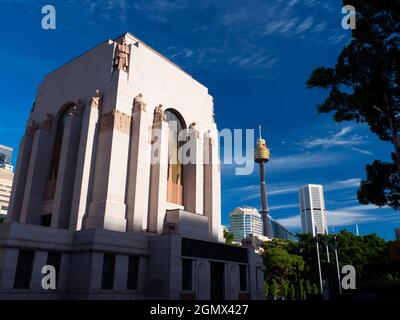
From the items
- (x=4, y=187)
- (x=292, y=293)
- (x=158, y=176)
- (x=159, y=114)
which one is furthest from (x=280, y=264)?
(x=4, y=187)

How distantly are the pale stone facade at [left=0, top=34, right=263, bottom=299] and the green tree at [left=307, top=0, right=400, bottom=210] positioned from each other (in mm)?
15731

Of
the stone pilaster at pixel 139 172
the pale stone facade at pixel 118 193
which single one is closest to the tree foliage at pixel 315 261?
the pale stone facade at pixel 118 193

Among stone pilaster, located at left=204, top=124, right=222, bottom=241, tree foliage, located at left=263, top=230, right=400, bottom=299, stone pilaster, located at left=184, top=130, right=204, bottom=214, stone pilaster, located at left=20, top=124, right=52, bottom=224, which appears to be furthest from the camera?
tree foliage, located at left=263, top=230, right=400, bottom=299

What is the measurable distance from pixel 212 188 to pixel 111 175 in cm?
1333

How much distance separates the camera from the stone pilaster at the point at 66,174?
31547 millimetres

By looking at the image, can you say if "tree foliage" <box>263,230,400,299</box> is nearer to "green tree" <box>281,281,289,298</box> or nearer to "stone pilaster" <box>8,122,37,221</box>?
"green tree" <box>281,281,289,298</box>

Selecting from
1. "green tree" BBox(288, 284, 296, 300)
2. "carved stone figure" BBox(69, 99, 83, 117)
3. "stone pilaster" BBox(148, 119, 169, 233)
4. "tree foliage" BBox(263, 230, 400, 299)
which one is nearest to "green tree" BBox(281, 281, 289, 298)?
"tree foliage" BBox(263, 230, 400, 299)

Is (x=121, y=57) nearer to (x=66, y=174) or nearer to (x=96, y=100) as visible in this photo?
(x=96, y=100)

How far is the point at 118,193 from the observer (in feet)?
102

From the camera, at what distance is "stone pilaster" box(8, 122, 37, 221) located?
36844 mm

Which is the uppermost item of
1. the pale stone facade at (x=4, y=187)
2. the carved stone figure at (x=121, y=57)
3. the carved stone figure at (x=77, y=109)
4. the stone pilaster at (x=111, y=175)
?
the pale stone facade at (x=4, y=187)

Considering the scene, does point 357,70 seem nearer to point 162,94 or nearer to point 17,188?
point 162,94

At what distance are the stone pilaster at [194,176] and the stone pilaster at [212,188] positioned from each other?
112 cm

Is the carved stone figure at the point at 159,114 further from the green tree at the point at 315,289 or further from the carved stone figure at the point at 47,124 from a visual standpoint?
the green tree at the point at 315,289
